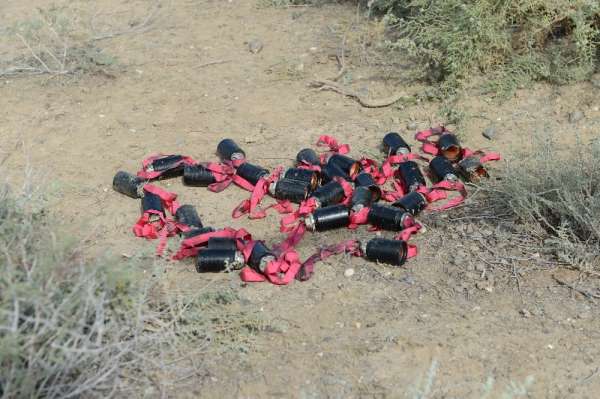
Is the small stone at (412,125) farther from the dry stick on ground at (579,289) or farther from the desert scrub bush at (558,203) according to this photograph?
the dry stick on ground at (579,289)

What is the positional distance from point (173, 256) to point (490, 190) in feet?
6.98

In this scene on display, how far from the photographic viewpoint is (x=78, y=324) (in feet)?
11.5

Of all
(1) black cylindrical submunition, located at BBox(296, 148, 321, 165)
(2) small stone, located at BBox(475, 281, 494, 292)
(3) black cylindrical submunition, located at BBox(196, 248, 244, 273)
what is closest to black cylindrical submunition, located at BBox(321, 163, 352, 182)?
(1) black cylindrical submunition, located at BBox(296, 148, 321, 165)

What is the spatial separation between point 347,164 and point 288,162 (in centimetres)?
55

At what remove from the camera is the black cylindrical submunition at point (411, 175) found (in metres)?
5.72

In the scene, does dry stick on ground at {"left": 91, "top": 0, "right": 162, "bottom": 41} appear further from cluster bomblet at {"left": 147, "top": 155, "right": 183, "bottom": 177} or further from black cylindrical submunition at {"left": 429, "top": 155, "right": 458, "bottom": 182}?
black cylindrical submunition at {"left": 429, "top": 155, "right": 458, "bottom": 182}

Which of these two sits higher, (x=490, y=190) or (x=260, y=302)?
(x=490, y=190)

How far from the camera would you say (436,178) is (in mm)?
5969

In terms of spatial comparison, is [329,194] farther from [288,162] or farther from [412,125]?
[412,125]

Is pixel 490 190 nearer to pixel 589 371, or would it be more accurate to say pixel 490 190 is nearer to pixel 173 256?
pixel 589 371

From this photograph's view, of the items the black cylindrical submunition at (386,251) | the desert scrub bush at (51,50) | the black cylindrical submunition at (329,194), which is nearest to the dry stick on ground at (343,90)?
the black cylindrical submunition at (329,194)

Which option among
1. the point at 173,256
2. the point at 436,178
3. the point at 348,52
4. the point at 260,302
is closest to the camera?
the point at 260,302

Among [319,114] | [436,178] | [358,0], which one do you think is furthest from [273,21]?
[436,178]

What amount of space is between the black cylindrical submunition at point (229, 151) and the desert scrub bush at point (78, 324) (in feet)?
6.41
